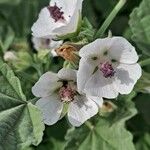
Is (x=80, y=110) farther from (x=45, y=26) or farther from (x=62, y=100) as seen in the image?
(x=45, y=26)

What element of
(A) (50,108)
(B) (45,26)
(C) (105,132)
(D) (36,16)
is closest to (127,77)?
(A) (50,108)

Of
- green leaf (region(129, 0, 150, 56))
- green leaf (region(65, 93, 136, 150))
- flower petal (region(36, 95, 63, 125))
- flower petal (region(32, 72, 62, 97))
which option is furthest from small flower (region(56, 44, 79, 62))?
green leaf (region(65, 93, 136, 150))

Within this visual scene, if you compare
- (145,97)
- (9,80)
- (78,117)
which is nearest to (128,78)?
(78,117)

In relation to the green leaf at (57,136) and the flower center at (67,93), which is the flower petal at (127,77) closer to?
the flower center at (67,93)

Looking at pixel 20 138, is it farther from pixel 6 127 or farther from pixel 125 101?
pixel 125 101

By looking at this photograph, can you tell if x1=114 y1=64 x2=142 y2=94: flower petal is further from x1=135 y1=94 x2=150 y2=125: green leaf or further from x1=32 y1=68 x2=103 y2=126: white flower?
x1=135 y1=94 x2=150 y2=125: green leaf

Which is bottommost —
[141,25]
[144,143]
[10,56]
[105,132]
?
[144,143]
